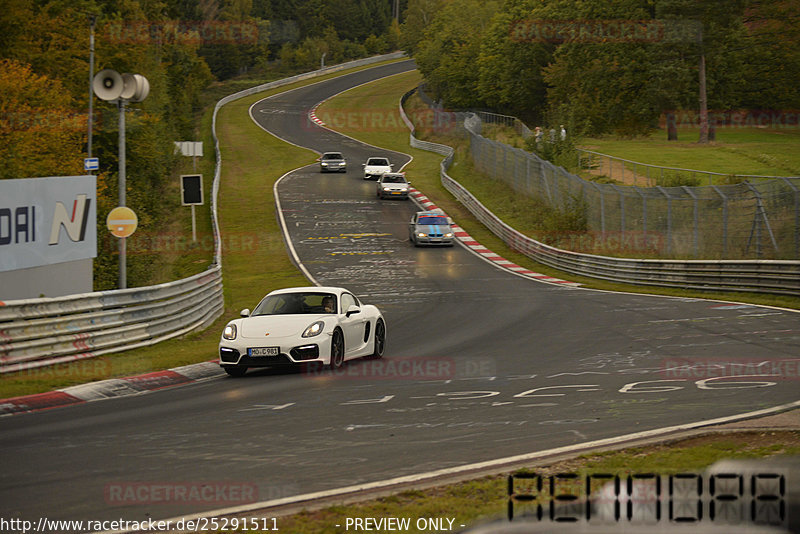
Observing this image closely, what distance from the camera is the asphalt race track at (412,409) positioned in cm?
747

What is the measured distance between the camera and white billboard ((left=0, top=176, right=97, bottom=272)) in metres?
16.1

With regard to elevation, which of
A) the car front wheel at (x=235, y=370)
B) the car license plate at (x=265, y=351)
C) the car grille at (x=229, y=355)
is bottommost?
the car front wheel at (x=235, y=370)

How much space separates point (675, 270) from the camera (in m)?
29.6

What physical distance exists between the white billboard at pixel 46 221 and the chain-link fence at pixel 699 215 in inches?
705

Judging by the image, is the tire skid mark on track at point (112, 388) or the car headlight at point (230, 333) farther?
the car headlight at point (230, 333)

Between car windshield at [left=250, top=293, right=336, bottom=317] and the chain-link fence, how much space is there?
50.4 feet

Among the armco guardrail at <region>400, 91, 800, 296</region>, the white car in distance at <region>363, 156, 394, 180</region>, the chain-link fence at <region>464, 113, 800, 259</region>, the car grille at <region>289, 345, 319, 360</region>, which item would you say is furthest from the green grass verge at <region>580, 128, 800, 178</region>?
the car grille at <region>289, 345, 319, 360</region>

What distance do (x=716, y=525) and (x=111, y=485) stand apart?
18.2 feet

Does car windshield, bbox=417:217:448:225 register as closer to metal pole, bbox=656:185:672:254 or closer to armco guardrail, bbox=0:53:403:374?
metal pole, bbox=656:185:672:254

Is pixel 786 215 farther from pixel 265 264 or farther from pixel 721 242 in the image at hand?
pixel 265 264

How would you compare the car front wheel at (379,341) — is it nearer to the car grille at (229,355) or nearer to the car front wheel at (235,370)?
the car front wheel at (235,370)

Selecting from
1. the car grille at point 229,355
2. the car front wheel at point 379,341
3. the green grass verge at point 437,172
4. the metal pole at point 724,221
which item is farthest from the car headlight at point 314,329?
the metal pole at point 724,221

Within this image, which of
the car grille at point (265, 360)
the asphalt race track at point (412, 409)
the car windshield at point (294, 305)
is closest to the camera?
the asphalt race track at point (412, 409)

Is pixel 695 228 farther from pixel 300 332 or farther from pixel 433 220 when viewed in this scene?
pixel 300 332
